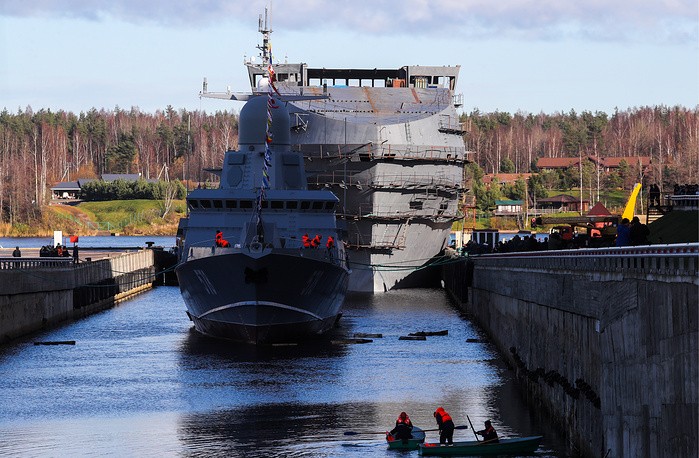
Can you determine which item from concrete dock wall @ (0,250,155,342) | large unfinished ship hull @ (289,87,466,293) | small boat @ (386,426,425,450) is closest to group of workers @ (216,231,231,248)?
concrete dock wall @ (0,250,155,342)

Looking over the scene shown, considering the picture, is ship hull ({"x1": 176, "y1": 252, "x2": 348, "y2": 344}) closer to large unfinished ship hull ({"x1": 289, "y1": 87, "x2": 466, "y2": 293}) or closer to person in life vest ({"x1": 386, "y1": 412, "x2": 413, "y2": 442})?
person in life vest ({"x1": 386, "y1": 412, "x2": 413, "y2": 442})

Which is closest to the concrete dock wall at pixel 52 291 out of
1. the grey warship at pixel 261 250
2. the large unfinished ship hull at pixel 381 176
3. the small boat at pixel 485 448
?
the grey warship at pixel 261 250

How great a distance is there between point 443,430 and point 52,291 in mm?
47329

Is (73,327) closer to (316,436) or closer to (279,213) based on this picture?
(279,213)

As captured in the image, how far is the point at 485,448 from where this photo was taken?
34.7 meters

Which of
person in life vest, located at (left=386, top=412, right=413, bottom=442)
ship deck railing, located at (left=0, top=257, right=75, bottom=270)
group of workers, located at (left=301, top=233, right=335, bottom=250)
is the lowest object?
person in life vest, located at (left=386, top=412, right=413, bottom=442)

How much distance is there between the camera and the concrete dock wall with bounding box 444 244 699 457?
22.5 metres

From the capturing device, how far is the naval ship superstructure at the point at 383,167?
10431cm

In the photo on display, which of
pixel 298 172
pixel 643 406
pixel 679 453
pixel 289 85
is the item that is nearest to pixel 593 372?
pixel 643 406

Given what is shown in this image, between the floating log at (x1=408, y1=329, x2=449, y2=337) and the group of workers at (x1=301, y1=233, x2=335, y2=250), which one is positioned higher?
the group of workers at (x1=301, y1=233, x2=335, y2=250)

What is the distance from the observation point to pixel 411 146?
106125mm

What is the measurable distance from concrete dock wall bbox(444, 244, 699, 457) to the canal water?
202 centimetres

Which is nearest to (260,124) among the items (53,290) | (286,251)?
(53,290)

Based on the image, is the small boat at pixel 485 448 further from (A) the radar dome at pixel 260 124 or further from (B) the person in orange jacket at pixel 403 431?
A: (A) the radar dome at pixel 260 124
